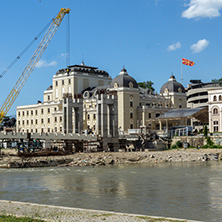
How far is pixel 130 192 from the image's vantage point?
41188 millimetres

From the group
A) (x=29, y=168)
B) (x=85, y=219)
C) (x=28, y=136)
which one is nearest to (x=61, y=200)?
(x=85, y=219)

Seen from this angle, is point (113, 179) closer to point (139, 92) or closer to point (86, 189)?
point (86, 189)

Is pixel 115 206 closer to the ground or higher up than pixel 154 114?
closer to the ground

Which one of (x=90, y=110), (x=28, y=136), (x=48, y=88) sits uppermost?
(x=48, y=88)

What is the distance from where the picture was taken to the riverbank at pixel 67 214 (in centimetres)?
2488

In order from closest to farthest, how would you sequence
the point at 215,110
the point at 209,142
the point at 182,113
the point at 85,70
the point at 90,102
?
the point at 209,142 → the point at 215,110 → the point at 182,113 → the point at 90,102 → the point at 85,70

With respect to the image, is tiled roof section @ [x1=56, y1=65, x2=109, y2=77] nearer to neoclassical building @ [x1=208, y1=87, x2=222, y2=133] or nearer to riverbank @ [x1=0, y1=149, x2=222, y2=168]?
neoclassical building @ [x1=208, y1=87, x2=222, y2=133]

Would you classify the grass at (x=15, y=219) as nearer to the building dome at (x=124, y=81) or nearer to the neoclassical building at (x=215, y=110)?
the neoclassical building at (x=215, y=110)

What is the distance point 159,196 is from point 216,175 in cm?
1985

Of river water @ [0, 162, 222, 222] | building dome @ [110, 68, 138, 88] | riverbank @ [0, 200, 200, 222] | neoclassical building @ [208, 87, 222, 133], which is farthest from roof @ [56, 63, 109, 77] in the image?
riverbank @ [0, 200, 200, 222]

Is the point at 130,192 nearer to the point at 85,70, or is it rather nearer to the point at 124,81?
the point at 124,81

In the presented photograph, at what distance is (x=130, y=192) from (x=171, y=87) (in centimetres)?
11005

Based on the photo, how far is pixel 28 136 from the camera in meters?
88.1

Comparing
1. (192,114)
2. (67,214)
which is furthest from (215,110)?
(67,214)
